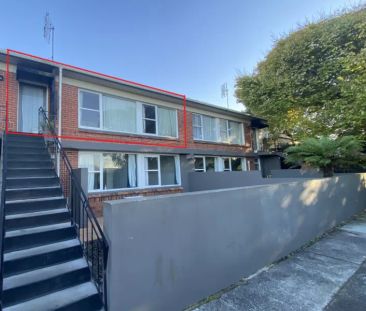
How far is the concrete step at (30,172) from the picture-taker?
4997 mm

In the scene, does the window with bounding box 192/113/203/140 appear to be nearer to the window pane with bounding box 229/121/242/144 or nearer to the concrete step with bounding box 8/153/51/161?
the window pane with bounding box 229/121/242/144

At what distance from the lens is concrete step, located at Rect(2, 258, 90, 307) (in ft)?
8.96

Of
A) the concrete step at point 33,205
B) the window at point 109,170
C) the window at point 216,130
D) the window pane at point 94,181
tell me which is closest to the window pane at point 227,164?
the window at point 216,130

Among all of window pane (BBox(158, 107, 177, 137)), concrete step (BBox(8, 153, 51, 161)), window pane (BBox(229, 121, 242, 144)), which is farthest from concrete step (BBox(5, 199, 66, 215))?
window pane (BBox(229, 121, 242, 144))

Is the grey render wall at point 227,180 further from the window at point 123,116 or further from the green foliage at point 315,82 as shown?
the green foliage at point 315,82

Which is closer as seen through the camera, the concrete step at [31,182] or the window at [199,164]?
the concrete step at [31,182]

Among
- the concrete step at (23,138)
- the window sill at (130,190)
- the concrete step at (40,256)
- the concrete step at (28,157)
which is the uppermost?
the concrete step at (23,138)

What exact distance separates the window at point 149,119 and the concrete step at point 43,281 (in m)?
7.85

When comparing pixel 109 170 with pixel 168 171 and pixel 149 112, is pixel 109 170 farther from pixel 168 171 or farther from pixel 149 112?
pixel 149 112

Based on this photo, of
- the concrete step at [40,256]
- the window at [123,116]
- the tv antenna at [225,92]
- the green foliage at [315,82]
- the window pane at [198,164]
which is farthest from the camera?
the tv antenna at [225,92]

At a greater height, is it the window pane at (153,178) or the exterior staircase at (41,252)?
the window pane at (153,178)

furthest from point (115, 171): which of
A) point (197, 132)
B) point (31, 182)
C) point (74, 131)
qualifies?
point (197, 132)

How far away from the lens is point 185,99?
39.2 feet

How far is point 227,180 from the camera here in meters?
11.0
